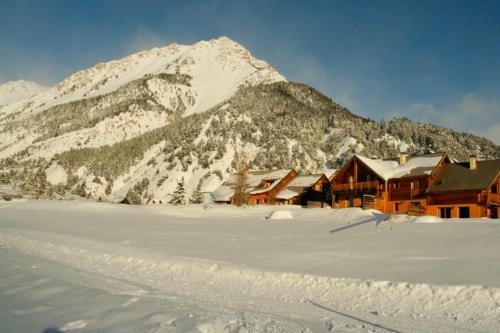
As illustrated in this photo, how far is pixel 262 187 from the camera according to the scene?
77688mm

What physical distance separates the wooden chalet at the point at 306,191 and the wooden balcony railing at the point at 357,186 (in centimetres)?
940

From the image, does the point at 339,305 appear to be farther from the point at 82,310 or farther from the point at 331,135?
the point at 331,135

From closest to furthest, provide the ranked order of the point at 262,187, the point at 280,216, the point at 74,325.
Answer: the point at 74,325 < the point at 280,216 < the point at 262,187

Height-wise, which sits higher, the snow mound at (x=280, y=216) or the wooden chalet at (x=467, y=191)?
the wooden chalet at (x=467, y=191)

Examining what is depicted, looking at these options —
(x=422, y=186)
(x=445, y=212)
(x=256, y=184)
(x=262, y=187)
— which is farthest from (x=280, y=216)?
(x=256, y=184)

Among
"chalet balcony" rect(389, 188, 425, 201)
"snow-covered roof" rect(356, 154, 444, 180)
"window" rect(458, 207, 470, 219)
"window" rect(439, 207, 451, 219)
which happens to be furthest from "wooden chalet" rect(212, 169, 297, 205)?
"window" rect(458, 207, 470, 219)

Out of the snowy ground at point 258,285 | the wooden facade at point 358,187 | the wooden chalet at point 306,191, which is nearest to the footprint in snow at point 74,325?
the snowy ground at point 258,285

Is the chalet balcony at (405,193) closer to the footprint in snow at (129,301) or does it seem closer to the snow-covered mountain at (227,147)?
the footprint in snow at (129,301)

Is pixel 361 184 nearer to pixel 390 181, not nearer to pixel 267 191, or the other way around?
pixel 390 181

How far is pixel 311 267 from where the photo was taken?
14.5 m

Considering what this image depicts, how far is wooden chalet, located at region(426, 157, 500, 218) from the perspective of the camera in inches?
1789

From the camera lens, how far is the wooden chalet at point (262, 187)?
2931 inches

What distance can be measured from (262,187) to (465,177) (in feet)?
121

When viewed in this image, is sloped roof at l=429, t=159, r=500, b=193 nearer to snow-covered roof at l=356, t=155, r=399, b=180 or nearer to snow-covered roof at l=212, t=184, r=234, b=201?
snow-covered roof at l=356, t=155, r=399, b=180
